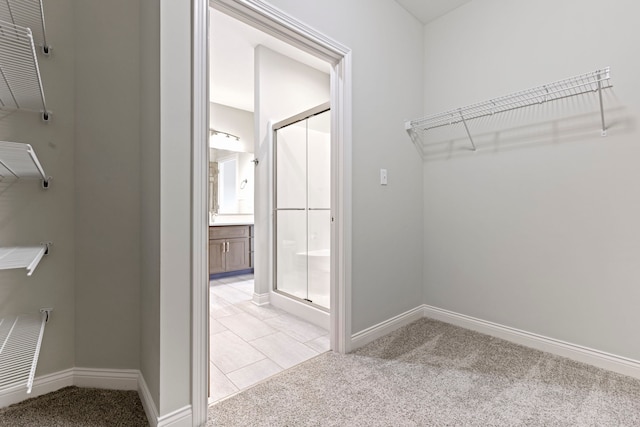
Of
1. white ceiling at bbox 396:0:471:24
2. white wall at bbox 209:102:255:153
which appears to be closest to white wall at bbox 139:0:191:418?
white ceiling at bbox 396:0:471:24

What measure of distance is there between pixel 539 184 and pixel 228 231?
11.7 feet

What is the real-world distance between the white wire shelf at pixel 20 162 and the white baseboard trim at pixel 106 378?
0.99m

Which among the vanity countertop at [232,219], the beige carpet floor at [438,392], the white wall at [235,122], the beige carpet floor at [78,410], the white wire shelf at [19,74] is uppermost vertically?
the white wall at [235,122]

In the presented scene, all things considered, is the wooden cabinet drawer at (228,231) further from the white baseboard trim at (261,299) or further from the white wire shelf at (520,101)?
the white wire shelf at (520,101)

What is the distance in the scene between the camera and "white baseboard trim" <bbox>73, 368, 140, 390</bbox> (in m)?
1.56

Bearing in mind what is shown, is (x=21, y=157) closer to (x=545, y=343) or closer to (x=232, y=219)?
(x=545, y=343)

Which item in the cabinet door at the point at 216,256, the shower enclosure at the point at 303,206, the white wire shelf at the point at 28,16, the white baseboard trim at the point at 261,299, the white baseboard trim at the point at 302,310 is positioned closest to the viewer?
the white wire shelf at the point at 28,16

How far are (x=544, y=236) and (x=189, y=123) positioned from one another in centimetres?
227

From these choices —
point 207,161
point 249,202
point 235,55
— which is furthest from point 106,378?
point 249,202

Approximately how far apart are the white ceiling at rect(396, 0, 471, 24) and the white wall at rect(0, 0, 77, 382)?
7.48ft

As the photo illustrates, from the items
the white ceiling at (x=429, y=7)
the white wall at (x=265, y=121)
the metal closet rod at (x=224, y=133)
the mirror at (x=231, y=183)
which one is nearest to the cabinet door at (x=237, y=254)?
the mirror at (x=231, y=183)

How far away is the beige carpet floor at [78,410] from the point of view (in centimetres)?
129

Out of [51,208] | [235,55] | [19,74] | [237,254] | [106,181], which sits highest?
[235,55]

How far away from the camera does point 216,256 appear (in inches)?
160
